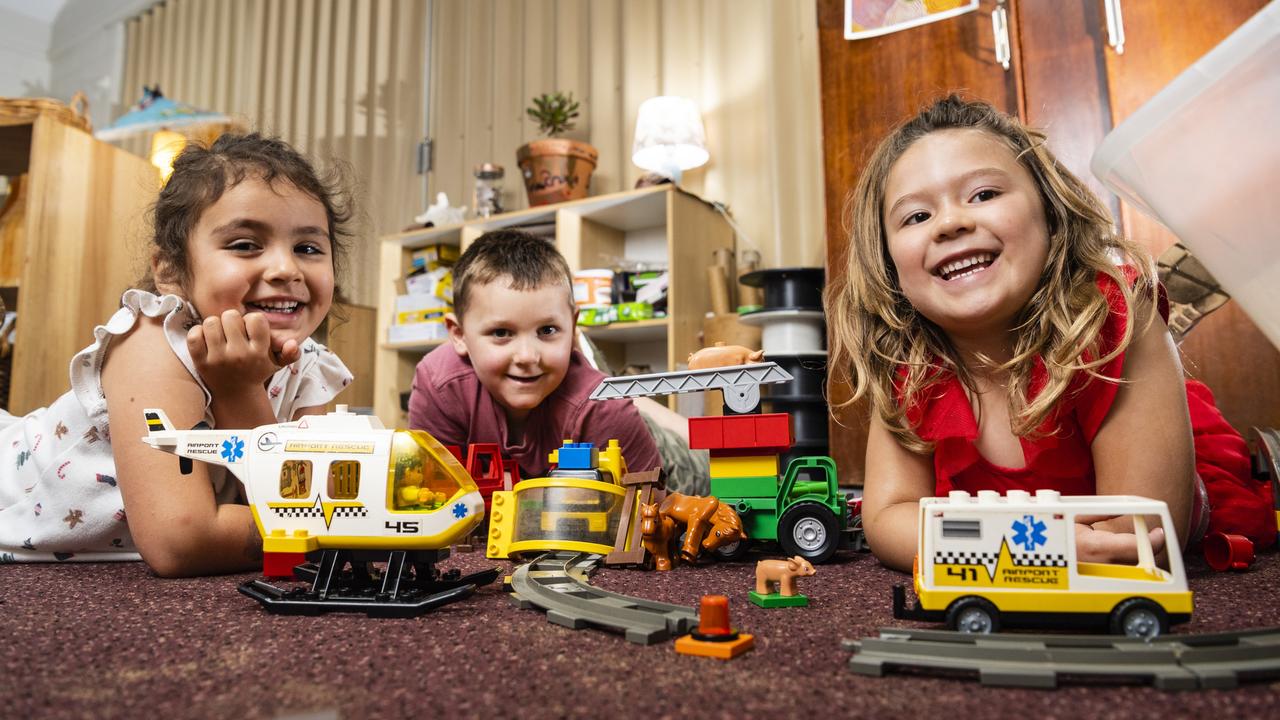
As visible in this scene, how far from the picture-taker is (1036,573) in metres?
0.59

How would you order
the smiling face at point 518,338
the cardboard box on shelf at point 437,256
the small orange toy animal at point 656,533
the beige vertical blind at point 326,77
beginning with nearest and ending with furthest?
the small orange toy animal at point 656,533, the smiling face at point 518,338, the cardboard box on shelf at point 437,256, the beige vertical blind at point 326,77

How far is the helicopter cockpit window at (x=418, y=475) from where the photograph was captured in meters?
0.72

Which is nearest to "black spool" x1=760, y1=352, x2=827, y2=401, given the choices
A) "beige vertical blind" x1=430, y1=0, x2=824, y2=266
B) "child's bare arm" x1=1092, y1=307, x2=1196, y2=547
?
"beige vertical blind" x1=430, y1=0, x2=824, y2=266

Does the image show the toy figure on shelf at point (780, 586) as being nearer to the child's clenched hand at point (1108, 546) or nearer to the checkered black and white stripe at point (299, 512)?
the child's clenched hand at point (1108, 546)

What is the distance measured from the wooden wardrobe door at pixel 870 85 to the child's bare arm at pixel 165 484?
1446 mm

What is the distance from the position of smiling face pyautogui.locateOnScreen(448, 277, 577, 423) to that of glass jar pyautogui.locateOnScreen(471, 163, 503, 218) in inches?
59.9

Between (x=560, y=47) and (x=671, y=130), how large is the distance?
86 cm

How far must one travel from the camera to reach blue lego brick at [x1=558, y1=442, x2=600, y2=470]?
0.97 m

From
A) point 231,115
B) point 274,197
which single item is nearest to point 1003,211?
point 274,197

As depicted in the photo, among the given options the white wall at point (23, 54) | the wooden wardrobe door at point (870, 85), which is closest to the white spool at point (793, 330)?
the wooden wardrobe door at point (870, 85)

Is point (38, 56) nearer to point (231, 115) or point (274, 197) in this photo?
point (231, 115)

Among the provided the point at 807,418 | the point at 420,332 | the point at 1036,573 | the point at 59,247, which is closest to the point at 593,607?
the point at 1036,573

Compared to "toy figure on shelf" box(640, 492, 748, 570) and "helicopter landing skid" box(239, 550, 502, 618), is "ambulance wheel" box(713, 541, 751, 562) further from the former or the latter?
"helicopter landing skid" box(239, 550, 502, 618)

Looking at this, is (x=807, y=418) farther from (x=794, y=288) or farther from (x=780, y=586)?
(x=780, y=586)
